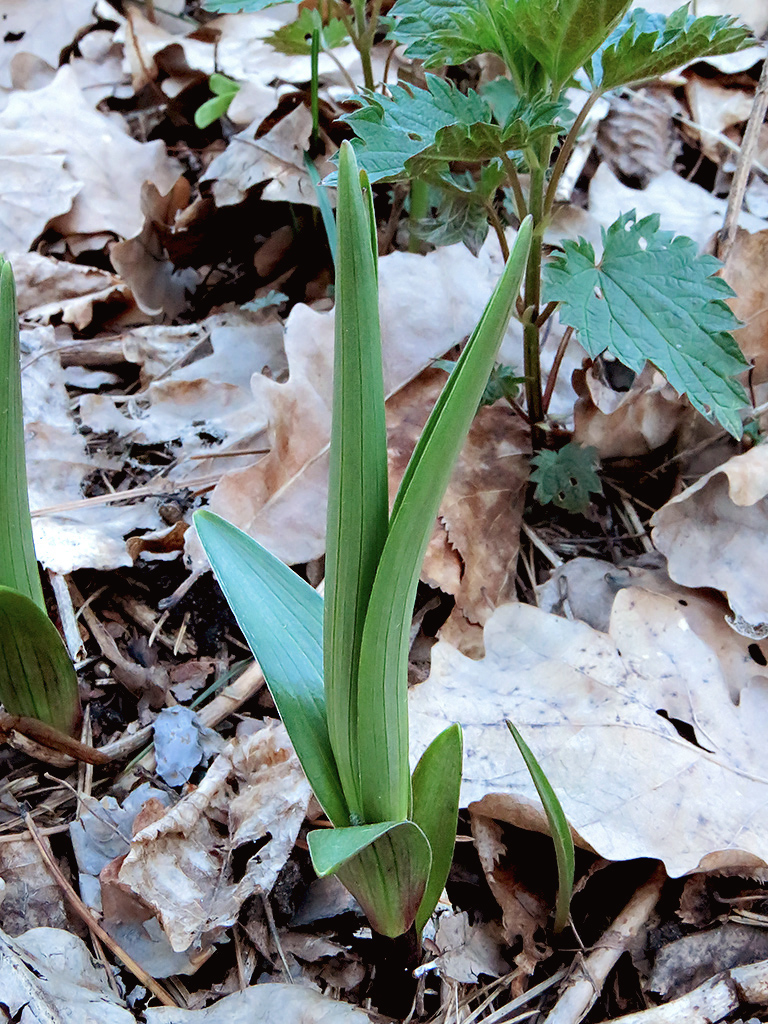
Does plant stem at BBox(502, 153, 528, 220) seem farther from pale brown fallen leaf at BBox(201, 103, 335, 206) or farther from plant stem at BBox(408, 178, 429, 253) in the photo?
pale brown fallen leaf at BBox(201, 103, 335, 206)

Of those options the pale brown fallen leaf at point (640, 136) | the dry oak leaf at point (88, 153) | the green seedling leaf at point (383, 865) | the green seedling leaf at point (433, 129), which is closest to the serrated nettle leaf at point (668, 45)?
the green seedling leaf at point (433, 129)

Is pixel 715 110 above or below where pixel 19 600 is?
above

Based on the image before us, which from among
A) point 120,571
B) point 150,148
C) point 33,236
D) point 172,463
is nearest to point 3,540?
point 120,571

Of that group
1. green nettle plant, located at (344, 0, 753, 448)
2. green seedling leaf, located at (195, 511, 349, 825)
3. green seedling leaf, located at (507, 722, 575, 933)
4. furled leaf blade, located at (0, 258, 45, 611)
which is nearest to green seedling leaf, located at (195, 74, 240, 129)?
green nettle plant, located at (344, 0, 753, 448)

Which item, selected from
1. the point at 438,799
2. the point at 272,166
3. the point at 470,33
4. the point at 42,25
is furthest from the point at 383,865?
the point at 42,25

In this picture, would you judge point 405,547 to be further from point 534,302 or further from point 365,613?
point 534,302

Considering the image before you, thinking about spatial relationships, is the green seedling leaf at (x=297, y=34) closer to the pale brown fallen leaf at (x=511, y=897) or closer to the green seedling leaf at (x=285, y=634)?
the green seedling leaf at (x=285, y=634)
